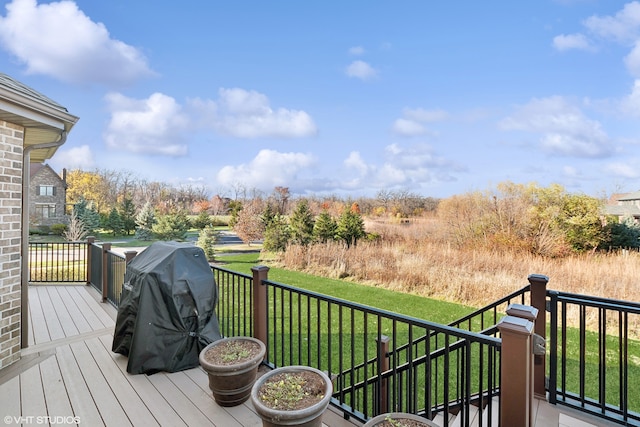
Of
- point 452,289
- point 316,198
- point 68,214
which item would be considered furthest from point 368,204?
point 68,214

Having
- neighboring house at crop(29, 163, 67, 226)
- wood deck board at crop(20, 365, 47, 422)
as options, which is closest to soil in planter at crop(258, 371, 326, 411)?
wood deck board at crop(20, 365, 47, 422)

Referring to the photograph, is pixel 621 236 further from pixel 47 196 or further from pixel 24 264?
pixel 47 196

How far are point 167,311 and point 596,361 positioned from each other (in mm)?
6023

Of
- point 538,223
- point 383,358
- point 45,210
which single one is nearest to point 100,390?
point 383,358

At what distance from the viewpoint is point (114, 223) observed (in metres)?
23.2

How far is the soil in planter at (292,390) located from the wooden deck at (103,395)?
0.46 m

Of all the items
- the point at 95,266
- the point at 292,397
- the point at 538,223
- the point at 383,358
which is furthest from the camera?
the point at 538,223

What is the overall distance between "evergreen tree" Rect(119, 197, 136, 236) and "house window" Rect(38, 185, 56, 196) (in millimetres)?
5408

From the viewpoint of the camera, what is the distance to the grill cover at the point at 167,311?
263cm

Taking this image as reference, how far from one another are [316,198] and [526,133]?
51.2ft

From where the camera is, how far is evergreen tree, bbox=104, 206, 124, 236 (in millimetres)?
23125

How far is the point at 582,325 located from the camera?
2.35 m

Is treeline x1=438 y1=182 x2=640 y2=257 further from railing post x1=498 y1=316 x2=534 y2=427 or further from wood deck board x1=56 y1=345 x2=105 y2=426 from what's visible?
wood deck board x1=56 y1=345 x2=105 y2=426

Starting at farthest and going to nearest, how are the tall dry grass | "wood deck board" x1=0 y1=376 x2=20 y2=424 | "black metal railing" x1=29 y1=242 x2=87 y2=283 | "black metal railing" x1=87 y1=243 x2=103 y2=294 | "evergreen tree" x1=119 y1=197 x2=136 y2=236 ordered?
1. "evergreen tree" x1=119 y1=197 x2=136 y2=236
2. the tall dry grass
3. "black metal railing" x1=29 y1=242 x2=87 y2=283
4. "black metal railing" x1=87 y1=243 x2=103 y2=294
5. "wood deck board" x1=0 y1=376 x2=20 y2=424
